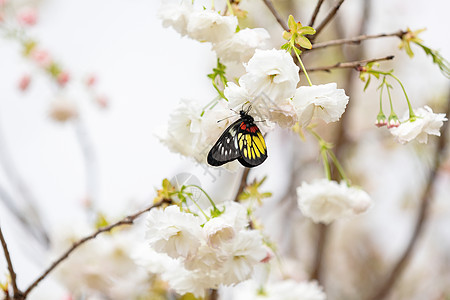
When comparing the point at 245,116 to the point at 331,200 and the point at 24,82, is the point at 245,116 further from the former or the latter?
the point at 24,82

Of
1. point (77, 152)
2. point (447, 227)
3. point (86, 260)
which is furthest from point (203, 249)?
point (447, 227)

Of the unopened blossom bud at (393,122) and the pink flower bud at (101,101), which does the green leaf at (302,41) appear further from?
the pink flower bud at (101,101)

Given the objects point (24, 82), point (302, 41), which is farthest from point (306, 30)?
point (24, 82)

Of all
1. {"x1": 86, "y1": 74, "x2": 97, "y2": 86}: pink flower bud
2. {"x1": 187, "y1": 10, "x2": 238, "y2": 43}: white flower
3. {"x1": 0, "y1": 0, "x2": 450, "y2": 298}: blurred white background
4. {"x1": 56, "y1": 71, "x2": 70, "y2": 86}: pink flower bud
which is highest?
{"x1": 0, "y1": 0, "x2": 450, "y2": 298}: blurred white background

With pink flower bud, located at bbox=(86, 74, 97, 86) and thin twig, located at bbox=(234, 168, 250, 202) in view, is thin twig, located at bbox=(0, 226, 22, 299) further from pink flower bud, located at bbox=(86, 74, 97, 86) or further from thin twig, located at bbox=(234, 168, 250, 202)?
pink flower bud, located at bbox=(86, 74, 97, 86)

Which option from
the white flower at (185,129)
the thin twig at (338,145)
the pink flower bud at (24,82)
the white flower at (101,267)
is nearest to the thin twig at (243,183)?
the white flower at (185,129)

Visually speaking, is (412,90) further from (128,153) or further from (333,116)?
(333,116)

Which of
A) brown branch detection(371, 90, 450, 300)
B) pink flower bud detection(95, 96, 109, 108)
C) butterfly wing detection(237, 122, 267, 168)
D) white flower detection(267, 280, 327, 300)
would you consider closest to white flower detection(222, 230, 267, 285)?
butterfly wing detection(237, 122, 267, 168)

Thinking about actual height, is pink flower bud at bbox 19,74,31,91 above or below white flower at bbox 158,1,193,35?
above
